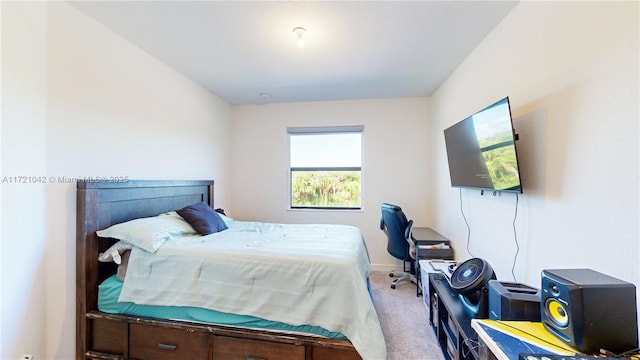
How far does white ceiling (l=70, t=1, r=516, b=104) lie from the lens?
1.79m

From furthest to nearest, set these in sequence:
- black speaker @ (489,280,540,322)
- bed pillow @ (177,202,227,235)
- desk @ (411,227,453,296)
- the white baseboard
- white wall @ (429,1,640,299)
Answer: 1. the white baseboard
2. desk @ (411,227,453,296)
3. bed pillow @ (177,202,227,235)
4. black speaker @ (489,280,540,322)
5. white wall @ (429,1,640,299)

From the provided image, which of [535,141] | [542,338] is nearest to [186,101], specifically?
[535,141]

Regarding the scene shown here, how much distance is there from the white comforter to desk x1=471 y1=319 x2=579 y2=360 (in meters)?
0.60

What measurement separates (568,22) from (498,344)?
5.43ft

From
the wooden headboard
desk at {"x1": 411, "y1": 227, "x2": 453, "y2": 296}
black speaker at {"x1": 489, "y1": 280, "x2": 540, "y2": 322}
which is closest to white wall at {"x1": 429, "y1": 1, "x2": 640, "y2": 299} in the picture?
black speaker at {"x1": 489, "y1": 280, "x2": 540, "y2": 322}

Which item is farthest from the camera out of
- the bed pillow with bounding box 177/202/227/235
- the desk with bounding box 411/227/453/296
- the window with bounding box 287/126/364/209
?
the window with bounding box 287/126/364/209

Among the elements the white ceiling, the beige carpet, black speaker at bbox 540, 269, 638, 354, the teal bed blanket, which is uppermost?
the white ceiling

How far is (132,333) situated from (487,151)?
2.83m

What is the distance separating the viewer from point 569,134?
133 centimetres

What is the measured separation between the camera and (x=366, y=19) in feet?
6.25

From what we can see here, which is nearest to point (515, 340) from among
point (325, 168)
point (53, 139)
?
point (53, 139)

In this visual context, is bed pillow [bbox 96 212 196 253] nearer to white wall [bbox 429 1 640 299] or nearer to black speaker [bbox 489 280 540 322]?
black speaker [bbox 489 280 540 322]

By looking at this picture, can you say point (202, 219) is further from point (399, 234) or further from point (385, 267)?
point (385, 267)

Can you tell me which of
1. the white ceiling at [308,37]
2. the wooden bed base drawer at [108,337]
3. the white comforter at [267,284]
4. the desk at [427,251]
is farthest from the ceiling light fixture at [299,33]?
the wooden bed base drawer at [108,337]
